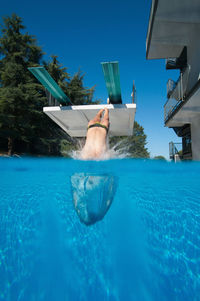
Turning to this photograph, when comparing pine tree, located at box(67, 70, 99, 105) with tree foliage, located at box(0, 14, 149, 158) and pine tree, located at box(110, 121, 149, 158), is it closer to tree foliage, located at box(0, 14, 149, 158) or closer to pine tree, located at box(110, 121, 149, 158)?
tree foliage, located at box(0, 14, 149, 158)

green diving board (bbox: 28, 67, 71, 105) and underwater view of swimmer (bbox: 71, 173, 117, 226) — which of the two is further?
green diving board (bbox: 28, 67, 71, 105)

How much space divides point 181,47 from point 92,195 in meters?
9.65

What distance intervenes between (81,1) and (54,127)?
12704 mm

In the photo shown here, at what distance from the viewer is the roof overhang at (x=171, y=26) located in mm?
7262

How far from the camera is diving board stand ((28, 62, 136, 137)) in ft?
28.1

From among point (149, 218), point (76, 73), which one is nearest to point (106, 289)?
point (149, 218)

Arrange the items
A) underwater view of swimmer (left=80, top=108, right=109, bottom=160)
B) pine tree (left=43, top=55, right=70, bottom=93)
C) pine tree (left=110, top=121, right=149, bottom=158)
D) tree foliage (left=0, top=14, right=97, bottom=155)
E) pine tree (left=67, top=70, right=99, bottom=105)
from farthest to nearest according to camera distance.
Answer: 1. pine tree (left=110, top=121, right=149, bottom=158)
2. pine tree (left=67, top=70, right=99, bottom=105)
3. pine tree (left=43, top=55, right=70, bottom=93)
4. tree foliage (left=0, top=14, right=97, bottom=155)
5. underwater view of swimmer (left=80, top=108, right=109, bottom=160)

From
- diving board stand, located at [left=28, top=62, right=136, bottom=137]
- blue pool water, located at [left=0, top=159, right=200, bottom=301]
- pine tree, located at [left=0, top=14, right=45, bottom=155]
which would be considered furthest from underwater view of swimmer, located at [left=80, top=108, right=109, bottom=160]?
pine tree, located at [left=0, top=14, right=45, bottom=155]

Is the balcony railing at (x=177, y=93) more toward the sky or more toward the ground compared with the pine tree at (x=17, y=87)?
more toward the ground

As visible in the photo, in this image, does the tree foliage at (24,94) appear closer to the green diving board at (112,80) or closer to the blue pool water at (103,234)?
the green diving board at (112,80)

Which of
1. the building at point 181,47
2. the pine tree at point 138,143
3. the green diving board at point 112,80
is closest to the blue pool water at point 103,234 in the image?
the building at point 181,47

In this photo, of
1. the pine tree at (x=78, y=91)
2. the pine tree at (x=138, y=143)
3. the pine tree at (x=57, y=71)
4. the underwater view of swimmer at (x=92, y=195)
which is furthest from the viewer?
the pine tree at (x=138, y=143)

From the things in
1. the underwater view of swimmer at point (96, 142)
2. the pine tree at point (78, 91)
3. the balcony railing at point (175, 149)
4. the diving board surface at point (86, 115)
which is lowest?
the underwater view of swimmer at point (96, 142)

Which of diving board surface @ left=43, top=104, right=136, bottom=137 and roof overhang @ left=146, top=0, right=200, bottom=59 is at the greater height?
roof overhang @ left=146, top=0, right=200, bottom=59
